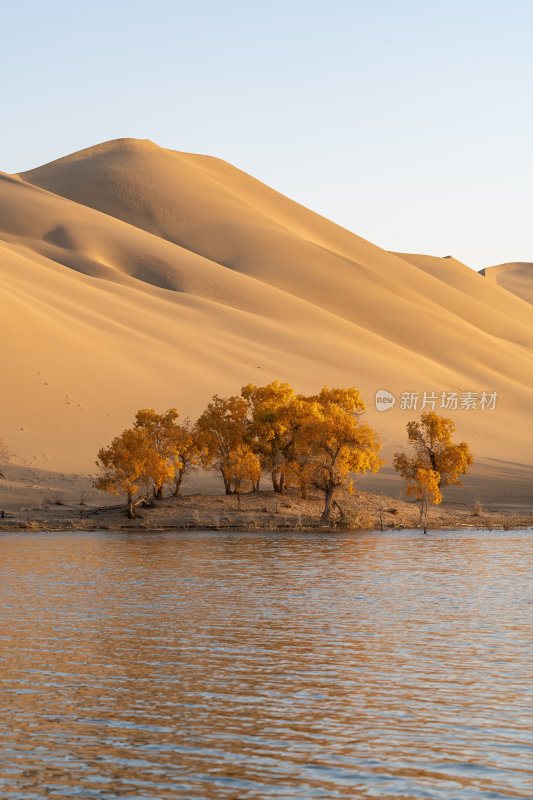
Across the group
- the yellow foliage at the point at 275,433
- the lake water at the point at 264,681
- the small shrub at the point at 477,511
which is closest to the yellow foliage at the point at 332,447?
the yellow foliage at the point at 275,433

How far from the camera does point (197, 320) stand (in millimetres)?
102562

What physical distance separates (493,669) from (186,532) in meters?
26.8

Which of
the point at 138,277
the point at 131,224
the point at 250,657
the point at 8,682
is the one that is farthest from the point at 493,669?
the point at 131,224

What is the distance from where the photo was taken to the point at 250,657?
63.0 feet

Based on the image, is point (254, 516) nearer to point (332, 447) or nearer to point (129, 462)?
point (332, 447)

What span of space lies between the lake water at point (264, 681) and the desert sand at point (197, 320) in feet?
83.6

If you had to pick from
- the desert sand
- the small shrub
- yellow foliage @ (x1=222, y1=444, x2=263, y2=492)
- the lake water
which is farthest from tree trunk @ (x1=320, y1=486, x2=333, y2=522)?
the lake water

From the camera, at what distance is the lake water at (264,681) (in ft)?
41.2

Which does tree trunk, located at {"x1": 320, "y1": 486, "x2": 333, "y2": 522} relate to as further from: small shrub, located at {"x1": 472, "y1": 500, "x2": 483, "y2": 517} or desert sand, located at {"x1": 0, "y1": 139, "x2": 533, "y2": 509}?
desert sand, located at {"x1": 0, "y1": 139, "x2": 533, "y2": 509}

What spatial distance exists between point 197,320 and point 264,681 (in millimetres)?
86233

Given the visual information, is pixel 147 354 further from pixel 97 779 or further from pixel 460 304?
pixel 460 304

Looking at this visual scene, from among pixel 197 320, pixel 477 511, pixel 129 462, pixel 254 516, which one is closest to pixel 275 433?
pixel 254 516

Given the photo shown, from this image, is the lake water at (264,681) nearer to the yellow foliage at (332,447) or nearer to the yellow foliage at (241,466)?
the yellow foliage at (332,447)

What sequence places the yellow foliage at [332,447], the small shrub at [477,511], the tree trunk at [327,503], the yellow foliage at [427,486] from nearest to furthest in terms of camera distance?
the yellow foliage at [332,447] → the tree trunk at [327,503] → the yellow foliage at [427,486] → the small shrub at [477,511]
